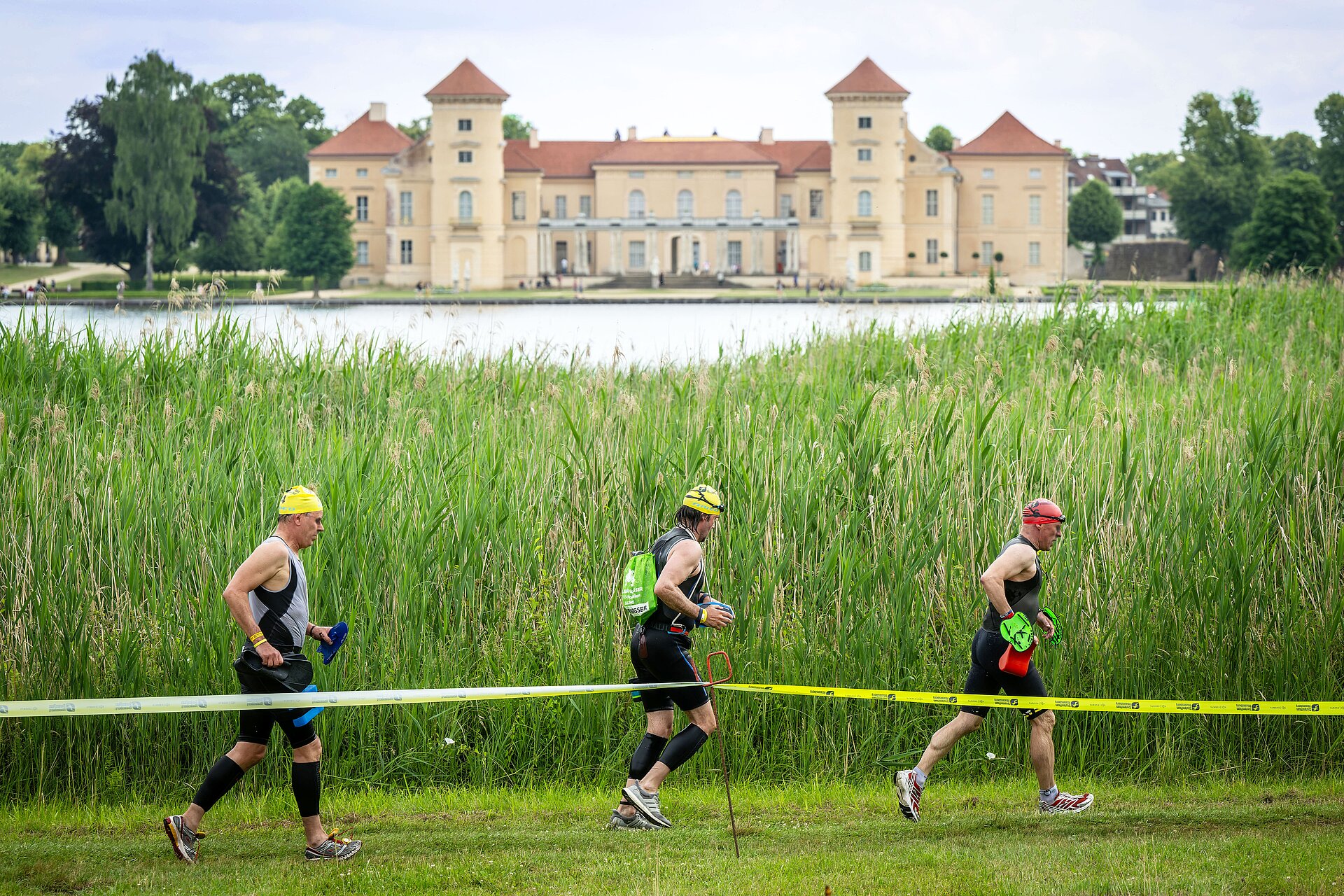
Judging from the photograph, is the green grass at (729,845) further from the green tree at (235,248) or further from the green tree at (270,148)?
the green tree at (270,148)

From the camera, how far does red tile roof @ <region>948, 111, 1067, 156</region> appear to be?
85.1 metres

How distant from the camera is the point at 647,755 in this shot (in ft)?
19.9

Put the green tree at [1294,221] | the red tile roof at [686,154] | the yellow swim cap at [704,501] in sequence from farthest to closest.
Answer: the red tile roof at [686,154]
the green tree at [1294,221]
the yellow swim cap at [704,501]

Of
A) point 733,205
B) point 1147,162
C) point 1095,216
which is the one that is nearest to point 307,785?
point 733,205

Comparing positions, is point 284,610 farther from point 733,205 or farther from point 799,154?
point 799,154

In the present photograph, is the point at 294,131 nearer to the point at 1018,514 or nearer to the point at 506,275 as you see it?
the point at 506,275

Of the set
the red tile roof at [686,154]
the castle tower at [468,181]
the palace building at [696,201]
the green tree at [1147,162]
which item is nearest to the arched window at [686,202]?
the palace building at [696,201]

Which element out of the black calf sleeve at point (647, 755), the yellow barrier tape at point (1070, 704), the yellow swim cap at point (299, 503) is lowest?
the black calf sleeve at point (647, 755)

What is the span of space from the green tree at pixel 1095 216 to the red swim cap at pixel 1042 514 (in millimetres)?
89269

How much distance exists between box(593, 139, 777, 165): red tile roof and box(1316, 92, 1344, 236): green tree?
3204cm

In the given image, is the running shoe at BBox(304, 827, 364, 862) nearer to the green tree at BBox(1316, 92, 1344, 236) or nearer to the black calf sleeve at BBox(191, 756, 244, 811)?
the black calf sleeve at BBox(191, 756, 244, 811)

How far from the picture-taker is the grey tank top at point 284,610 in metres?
5.40

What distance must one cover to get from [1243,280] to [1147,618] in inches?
490

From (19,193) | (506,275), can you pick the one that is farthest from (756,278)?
(19,193)
